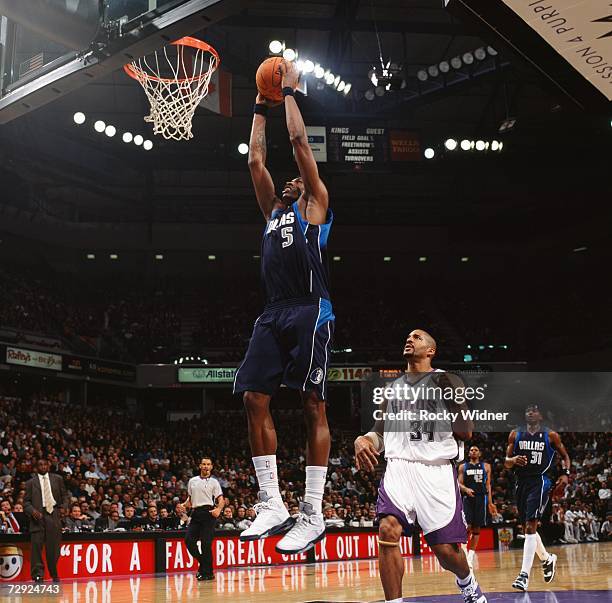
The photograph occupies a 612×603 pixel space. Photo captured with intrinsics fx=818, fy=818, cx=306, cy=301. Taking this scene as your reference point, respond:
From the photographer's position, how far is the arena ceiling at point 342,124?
20.2 m

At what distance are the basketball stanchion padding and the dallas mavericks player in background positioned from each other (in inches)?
241

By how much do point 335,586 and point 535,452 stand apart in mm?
3358

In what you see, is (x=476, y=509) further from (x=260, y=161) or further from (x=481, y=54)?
(x=481, y=54)

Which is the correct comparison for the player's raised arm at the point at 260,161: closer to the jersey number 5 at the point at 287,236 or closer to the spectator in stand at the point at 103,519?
the jersey number 5 at the point at 287,236

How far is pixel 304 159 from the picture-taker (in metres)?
4.89

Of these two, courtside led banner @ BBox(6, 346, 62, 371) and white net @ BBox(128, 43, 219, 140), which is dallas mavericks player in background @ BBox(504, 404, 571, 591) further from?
courtside led banner @ BBox(6, 346, 62, 371)

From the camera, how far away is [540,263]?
33.2 m

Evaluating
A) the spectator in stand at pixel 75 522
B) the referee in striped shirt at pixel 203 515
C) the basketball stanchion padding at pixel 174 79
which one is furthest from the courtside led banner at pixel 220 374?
the basketball stanchion padding at pixel 174 79

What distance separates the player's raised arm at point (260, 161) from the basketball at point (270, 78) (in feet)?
0.37

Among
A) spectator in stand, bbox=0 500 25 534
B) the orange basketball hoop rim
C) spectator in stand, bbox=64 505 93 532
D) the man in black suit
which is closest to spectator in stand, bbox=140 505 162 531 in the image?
spectator in stand, bbox=64 505 93 532

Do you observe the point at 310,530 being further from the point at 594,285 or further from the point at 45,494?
the point at 594,285

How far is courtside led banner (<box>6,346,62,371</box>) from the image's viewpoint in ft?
80.1

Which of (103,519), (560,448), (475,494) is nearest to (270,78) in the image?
(560,448)
